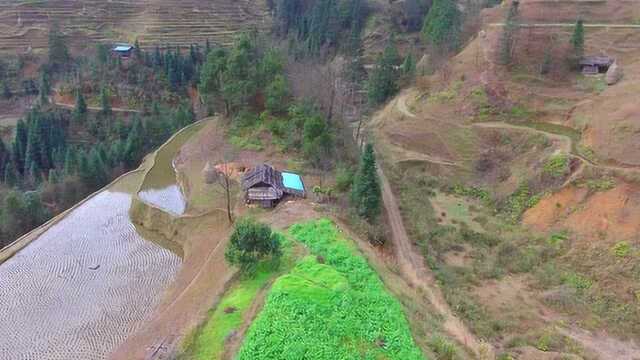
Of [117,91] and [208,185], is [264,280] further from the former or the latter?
[117,91]

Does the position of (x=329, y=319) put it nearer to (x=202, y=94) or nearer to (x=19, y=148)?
(x=202, y=94)

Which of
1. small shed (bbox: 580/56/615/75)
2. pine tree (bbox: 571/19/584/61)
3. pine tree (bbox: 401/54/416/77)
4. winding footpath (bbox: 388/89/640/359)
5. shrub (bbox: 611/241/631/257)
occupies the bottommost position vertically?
winding footpath (bbox: 388/89/640/359)

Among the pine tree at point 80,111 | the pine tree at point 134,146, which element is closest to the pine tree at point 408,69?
the pine tree at point 134,146

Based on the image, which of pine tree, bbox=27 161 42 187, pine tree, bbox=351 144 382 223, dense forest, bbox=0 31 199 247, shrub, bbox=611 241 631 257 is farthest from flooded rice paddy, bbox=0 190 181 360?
pine tree, bbox=27 161 42 187

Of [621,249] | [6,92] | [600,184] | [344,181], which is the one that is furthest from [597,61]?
[6,92]

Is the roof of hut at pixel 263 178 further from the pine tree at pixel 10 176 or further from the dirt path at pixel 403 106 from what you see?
the pine tree at pixel 10 176

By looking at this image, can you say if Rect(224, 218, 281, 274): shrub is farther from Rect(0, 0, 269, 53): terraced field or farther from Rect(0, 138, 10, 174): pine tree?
Rect(0, 0, 269, 53): terraced field
